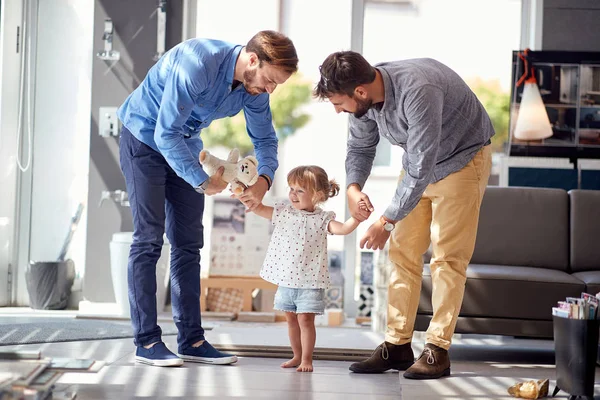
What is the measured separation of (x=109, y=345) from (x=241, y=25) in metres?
2.69

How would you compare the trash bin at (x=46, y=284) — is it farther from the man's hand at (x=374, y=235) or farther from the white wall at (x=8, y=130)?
the man's hand at (x=374, y=235)

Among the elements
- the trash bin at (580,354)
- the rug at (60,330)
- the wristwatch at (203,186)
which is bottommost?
the rug at (60,330)

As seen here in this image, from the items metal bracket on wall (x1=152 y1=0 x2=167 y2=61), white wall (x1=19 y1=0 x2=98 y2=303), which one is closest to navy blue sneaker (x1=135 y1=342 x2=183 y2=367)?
white wall (x1=19 y1=0 x2=98 y2=303)

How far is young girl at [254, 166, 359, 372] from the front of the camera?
9.93 feet

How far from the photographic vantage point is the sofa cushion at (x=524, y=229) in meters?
4.09

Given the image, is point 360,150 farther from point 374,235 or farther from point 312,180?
point 374,235

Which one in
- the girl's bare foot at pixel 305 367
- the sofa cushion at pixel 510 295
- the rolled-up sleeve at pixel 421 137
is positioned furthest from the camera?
the sofa cushion at pixel 510 295

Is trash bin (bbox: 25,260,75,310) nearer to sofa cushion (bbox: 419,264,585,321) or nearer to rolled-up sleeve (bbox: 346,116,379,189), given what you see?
sofa cushion (bbox: 419,264,585,321)

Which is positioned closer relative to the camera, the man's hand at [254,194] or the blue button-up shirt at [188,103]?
the blue button-up shirt at [188,103]

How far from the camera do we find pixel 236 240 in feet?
17.0

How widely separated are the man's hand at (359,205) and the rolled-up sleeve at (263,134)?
1.07 feet

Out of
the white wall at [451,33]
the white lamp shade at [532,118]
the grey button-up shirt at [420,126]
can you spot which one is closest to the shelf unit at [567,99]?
the white lamp shade at [532,118]

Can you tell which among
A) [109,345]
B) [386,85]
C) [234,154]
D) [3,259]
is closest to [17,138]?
[3,259]

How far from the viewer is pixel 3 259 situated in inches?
206
